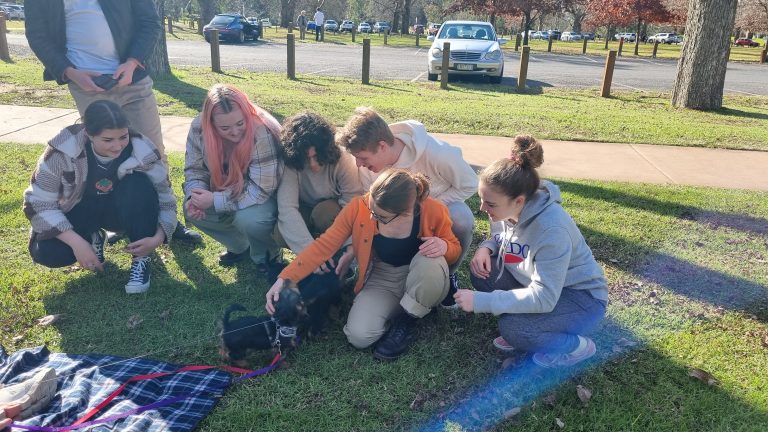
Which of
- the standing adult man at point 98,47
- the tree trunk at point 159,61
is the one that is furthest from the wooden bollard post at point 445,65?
the standing adult man at point 98,47

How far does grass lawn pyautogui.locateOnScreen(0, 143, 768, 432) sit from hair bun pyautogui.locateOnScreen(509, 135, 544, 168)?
3.15 ft

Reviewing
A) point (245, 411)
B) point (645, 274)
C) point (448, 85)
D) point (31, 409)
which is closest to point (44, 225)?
point (31, 409)

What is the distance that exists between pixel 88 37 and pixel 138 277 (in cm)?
163

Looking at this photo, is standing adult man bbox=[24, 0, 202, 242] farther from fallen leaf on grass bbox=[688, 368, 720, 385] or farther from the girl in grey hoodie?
fallen leaf on grass bbox=[688, 368, 720, 385]

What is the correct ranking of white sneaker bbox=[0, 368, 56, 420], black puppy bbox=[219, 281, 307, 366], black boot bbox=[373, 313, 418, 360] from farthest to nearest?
1. black boot bbox=[373, 313, 418, 360]
2. black puppy bbox=[219, 281, 307, 366]
3. white sneaker bbox=[0, 368, 56, 420]

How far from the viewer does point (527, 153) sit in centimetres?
249

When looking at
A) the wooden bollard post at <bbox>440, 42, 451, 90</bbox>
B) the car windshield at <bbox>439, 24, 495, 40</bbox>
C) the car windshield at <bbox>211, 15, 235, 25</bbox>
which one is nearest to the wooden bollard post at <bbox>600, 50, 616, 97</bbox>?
the wooden bollard post at <bbox>440, 42, 451, 90</bbox>

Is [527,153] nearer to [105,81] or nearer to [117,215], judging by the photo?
[117,215]

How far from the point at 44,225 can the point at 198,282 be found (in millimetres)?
878

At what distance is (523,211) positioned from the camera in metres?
2.58

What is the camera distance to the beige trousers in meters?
2.75

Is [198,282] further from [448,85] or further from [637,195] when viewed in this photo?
[448,85]

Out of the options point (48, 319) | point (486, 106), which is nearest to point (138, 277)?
point (48, 319)

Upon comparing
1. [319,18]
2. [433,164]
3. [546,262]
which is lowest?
[546,262]
